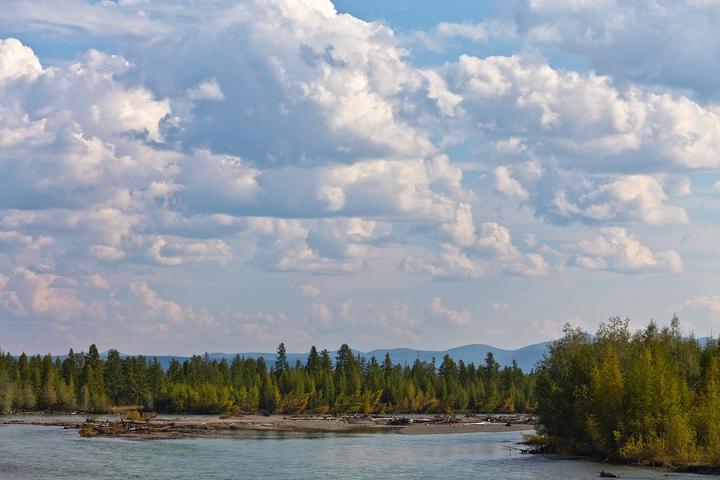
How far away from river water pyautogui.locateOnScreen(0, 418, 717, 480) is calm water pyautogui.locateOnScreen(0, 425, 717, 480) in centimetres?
9

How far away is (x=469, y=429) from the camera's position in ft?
556

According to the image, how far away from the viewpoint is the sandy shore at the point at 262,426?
141 meters

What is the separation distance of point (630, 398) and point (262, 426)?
8859cm

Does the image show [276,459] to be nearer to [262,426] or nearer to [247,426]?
[247,426]

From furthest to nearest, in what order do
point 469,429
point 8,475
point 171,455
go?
point 469,429, point 171,455, point 8,475

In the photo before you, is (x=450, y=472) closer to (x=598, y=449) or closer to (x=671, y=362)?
(x=598, y=449)

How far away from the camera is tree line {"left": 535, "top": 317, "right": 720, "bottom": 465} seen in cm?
9125

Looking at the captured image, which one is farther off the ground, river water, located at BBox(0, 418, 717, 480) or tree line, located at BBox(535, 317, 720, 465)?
tree line, located at BBox(535, 317, 720, 465)

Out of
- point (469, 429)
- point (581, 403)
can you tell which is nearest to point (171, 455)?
point (581, 403)

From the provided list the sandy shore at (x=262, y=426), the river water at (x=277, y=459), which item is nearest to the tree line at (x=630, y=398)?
the river water at (x=277, y=459)

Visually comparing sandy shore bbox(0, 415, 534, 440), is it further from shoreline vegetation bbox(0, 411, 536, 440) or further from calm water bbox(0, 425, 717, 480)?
calm water bbox(0, 425, 717, 480)

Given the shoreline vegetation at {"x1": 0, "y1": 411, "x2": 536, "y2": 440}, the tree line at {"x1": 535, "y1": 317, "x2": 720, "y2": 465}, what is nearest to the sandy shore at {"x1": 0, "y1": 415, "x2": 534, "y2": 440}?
the shoreline vegetation at {"x1": 0, "y1": 411, "x2": 536, "y2": 440}

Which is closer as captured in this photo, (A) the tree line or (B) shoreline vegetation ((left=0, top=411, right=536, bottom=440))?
(A) the tree line

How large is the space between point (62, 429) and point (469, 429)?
6695cm
